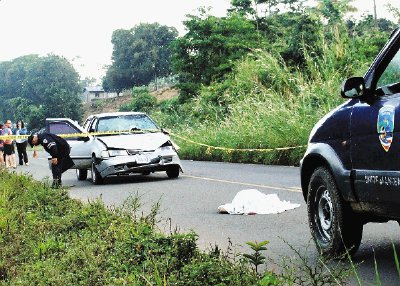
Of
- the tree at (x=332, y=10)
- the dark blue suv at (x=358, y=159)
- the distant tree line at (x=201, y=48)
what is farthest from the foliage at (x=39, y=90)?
the dark blue suv at (x=358, y=159)

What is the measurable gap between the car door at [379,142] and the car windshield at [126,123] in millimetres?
13327

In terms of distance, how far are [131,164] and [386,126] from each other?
1243 centimetres

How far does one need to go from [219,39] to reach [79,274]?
2164 inches

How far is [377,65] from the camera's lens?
21.2 ft

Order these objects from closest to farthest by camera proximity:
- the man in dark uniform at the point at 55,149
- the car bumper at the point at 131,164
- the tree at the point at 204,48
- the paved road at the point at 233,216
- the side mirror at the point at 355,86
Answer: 1. the side mirror at the point at 355,86
2. the paved road at the point at 233,216
3. the man in dark uniform at the point at 55,149
4. the car bumper at the point at 131,164
5. the tree at the point at 204,48

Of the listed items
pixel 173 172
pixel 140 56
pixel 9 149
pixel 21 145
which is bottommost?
pixel 21 145

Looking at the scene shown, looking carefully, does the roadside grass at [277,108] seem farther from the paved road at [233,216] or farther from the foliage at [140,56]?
the foliage at [140,56]

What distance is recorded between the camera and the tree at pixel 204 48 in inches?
2356

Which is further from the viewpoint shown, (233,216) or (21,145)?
(21,145)

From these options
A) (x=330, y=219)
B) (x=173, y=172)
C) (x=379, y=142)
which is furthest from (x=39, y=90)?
(x=379, y=142)

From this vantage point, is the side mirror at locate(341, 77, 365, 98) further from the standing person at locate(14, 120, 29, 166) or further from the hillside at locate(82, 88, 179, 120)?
the hillside at locate(82, 88, 179, 120)

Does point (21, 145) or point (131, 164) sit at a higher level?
point (131, 164)

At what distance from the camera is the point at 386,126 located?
6.01 metres

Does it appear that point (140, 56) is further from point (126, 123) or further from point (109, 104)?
point (126, 123)
